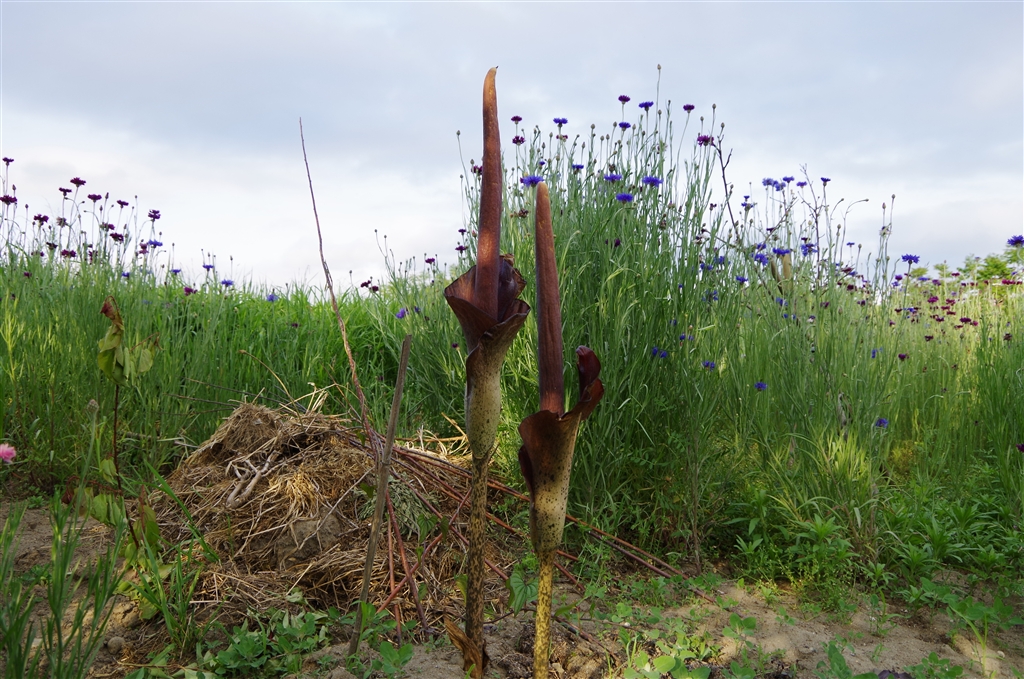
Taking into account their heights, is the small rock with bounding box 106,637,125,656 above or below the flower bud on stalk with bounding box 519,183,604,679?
below

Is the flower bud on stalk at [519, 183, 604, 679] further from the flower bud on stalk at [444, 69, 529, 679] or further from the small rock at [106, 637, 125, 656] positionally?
the small rock at [106, 637, 125, 656]

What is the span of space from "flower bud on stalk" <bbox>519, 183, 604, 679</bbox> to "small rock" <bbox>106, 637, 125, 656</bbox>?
1960 millimetres

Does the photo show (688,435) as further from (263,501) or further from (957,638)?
(263,501)

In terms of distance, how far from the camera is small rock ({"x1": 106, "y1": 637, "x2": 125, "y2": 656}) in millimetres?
2607

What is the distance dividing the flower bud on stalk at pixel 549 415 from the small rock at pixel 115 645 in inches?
77.2

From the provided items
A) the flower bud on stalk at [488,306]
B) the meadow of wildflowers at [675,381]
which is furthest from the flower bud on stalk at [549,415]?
the meadow of wildflowers at [675,381]

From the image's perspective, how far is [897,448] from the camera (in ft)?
18.2

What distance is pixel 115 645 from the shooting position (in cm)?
262

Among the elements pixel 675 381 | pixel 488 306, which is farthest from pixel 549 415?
pixel 675 381

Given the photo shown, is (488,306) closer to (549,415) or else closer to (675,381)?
(549,415)

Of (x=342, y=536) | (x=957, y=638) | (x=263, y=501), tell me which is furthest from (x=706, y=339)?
(x=263, y=501)

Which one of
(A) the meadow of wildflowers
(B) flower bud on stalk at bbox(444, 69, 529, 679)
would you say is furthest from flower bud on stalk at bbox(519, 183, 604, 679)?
(A) the meadow of wildflowers

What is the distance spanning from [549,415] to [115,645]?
2183 mm

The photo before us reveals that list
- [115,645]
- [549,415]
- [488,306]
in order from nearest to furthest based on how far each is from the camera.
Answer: [549,415] < [488,306] < [115,645]
